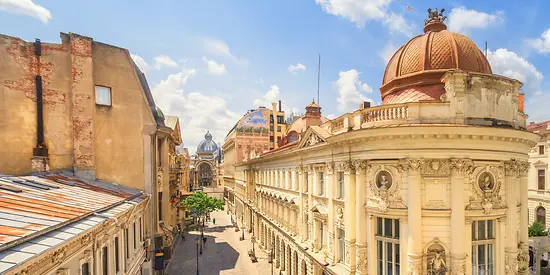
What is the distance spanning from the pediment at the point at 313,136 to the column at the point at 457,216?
24.2 ft

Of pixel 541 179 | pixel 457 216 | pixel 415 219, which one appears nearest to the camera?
pixel 457 216

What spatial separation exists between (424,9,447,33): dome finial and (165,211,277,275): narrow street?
87.9ft

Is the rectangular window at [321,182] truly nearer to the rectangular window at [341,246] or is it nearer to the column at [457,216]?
the rectangular window at [341,246]

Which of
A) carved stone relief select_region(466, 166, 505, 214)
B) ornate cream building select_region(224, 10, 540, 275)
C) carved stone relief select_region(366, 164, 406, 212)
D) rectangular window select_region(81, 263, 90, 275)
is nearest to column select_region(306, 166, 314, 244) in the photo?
ornate cream building select_region(224, 10, 540, 275)

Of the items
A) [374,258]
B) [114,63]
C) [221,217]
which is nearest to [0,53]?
[114,63]

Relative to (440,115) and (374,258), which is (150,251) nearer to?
(374,258)

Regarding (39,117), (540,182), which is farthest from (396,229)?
(540,182)

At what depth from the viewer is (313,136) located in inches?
838

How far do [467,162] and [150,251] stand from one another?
66.5 feet

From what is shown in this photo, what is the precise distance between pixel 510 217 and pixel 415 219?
5.60 meters

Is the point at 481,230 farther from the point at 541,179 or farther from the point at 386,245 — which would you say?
the point at 541,179

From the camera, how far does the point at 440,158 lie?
1375cm

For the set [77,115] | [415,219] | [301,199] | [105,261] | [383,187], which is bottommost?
[301,199]

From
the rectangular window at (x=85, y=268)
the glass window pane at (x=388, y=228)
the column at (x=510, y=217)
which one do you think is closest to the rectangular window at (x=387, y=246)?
the glass window pane at (x=388, y=228)
